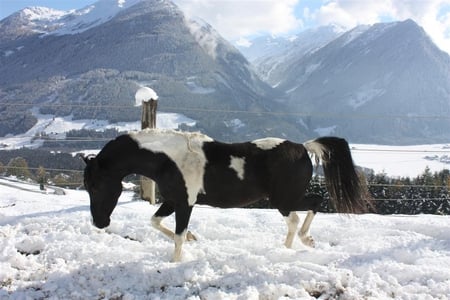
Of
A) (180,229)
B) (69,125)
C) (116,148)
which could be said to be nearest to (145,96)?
(116,148)

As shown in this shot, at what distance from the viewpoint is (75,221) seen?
5.69 meters

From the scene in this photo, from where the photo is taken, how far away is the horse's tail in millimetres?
5059

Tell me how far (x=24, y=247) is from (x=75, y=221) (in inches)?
36.6

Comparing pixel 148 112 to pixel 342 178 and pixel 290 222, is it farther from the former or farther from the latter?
pixel 342 178

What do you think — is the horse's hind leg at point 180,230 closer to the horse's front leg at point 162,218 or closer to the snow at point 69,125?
the horse's front leg at point 162,218

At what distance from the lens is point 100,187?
4480mm

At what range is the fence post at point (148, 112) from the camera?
784 cm

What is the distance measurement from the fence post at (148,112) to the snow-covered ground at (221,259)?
1403 millimetres

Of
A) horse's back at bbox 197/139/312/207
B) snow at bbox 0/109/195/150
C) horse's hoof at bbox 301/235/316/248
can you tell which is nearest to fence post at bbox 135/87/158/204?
horse's back at bbox 197/139/312/207

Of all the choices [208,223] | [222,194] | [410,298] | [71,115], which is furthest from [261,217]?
[71,115]

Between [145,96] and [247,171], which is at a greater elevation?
[145,96]

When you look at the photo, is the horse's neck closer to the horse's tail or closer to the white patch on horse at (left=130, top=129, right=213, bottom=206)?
the white patch on horse at (left=130, top=129, right=213, bottom=206)

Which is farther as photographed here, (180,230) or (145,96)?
Result: (145,96)

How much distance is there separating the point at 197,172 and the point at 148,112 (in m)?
3.67
